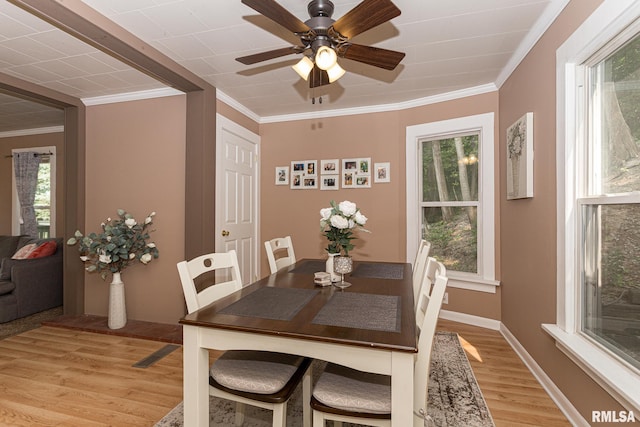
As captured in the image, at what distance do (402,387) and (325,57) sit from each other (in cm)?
149

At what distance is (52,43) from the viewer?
2324mm

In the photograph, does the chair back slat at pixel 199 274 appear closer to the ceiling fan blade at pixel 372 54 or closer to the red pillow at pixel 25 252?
the ceiling fan blade at pixel 372 54

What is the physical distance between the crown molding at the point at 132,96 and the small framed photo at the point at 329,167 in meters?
1.72

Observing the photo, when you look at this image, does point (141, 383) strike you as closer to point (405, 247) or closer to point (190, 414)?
point (190, 414)

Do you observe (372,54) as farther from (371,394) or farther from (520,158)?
(371,394)

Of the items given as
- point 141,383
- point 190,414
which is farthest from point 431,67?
point 141,383

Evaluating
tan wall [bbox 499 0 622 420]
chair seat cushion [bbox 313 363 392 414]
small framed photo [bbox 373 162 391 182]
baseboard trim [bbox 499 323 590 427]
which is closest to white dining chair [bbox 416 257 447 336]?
chair seat cushion [bbox 313 363 392 414]

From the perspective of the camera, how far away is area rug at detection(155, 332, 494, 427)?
1717 millimetres

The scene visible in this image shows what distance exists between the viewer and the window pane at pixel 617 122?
140 cm

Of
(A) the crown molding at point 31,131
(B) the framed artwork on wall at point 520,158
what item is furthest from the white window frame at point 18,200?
(B) the framed artwork on wall at point 520,158

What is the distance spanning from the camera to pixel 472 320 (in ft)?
10.4

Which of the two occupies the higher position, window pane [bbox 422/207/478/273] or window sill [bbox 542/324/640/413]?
window pane [bbox 422/207/478/273]

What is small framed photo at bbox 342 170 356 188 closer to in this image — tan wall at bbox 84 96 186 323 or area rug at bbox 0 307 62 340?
tan wall at bbox 84 96 186 323

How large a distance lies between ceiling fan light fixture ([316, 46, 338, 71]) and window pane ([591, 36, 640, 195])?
1.38 metres
